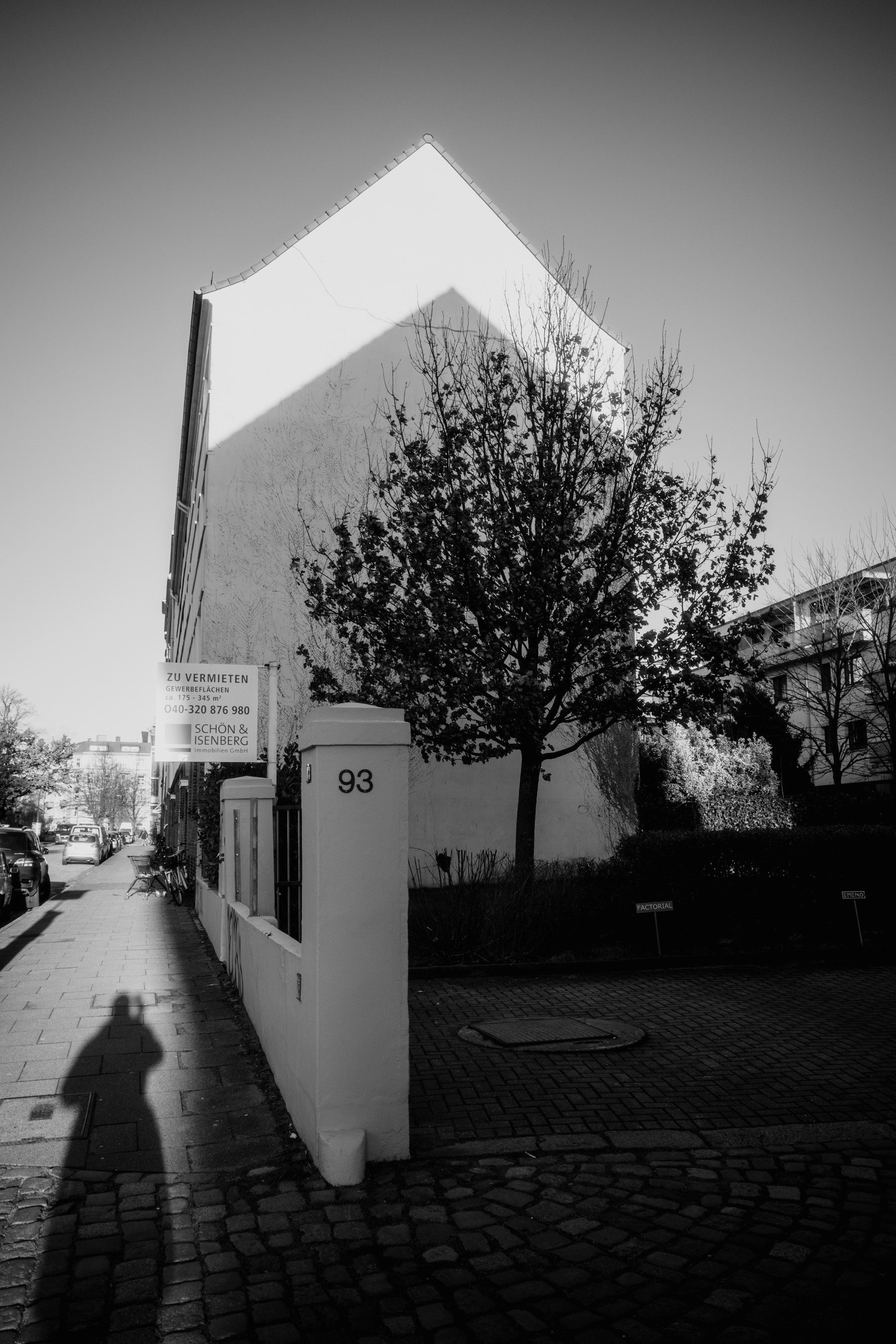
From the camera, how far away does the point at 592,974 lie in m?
11.3

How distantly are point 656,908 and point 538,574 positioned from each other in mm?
4978

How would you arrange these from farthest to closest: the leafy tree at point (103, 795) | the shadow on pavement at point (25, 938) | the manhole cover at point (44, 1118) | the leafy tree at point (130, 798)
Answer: the leafy tree at point (130, 798)
the leafy tree at point (103, 795)
the shadow on pavement at point (25, 938)
the manhole cover at point (44, 1118)

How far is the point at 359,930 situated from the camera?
516cm

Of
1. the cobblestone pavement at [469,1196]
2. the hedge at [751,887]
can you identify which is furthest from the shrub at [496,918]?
the cobblestone pavement at [469,1196]

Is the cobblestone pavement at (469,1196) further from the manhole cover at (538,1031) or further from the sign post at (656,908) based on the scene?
the sign post at (656,908)

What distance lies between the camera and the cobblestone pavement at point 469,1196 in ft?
11.8

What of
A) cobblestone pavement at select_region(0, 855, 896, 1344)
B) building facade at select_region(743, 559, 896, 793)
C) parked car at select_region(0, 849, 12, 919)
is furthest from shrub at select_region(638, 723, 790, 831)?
cobblestone pavement at select_region(0, 855, 896, 1344)

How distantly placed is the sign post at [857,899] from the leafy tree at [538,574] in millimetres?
3690

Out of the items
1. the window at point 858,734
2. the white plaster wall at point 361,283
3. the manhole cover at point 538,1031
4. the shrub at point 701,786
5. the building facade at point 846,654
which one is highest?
the white plaster wall at point 361,283

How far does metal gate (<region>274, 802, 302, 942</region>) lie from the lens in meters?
9.62

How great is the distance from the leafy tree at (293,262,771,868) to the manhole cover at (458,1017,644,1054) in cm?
600

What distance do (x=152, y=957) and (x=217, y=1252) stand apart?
9259 mm

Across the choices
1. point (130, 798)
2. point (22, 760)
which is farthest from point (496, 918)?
point (130, 798)

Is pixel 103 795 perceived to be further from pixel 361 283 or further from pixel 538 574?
pixel 538 574
